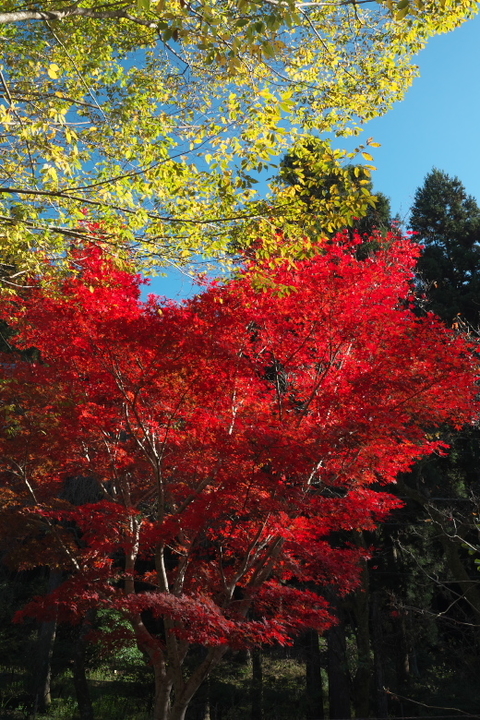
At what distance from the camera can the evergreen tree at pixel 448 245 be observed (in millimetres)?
17016

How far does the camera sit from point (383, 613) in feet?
47.5

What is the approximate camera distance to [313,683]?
45.1 feet

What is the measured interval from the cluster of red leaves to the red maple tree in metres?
0.03

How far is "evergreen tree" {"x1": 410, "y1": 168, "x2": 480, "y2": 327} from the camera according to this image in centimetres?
1702

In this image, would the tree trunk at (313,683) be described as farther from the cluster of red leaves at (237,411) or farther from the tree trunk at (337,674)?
the cluster of red leaves at (237,411)

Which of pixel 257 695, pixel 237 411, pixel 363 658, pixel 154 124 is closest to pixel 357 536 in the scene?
pixel 363 658

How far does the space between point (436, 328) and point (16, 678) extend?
1516cm

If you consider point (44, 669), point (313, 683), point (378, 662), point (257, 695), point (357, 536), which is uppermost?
point (357, 536)

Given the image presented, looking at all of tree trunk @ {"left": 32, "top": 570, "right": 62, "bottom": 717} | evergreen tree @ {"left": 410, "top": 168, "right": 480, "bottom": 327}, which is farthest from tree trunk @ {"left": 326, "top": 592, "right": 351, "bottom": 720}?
evergreen tree @ {"left": 410, "top": 168, "right": 480, "bottom": 327}

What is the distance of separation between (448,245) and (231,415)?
1537 cm

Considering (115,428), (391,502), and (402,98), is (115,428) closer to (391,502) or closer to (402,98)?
(391,502)

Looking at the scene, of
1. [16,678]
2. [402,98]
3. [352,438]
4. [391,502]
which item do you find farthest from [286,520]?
[16,678]

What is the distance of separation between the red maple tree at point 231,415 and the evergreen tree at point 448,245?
9.50 metres

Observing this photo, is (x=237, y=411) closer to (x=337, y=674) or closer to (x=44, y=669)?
(x=337, y=674)
